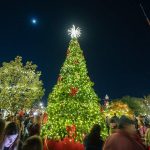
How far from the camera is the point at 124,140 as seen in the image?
5.00 m

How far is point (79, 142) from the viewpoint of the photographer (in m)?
15.2

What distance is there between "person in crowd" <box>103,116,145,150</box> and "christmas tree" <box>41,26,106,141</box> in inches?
406

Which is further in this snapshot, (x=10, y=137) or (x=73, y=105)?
(x=73, y=105)

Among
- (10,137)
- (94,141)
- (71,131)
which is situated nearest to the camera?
(10,137)

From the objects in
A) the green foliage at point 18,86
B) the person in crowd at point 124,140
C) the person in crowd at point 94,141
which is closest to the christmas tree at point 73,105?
the person in crowd at point 94,141

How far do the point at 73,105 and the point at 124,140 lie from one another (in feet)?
36.4

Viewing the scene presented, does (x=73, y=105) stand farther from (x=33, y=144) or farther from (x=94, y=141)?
(x=33, y=144)

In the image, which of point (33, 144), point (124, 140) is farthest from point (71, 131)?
point (33, 144)

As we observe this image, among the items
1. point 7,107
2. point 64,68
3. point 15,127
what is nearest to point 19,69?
point 7,107

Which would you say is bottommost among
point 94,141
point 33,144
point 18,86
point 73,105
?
point 33,144

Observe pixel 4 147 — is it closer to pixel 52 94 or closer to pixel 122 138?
pixel 122 138

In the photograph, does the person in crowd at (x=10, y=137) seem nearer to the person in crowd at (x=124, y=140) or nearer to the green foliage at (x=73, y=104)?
the person in crowd at (x=124, y=140)

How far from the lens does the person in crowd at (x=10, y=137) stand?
5.45 m

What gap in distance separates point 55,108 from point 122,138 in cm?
1127
